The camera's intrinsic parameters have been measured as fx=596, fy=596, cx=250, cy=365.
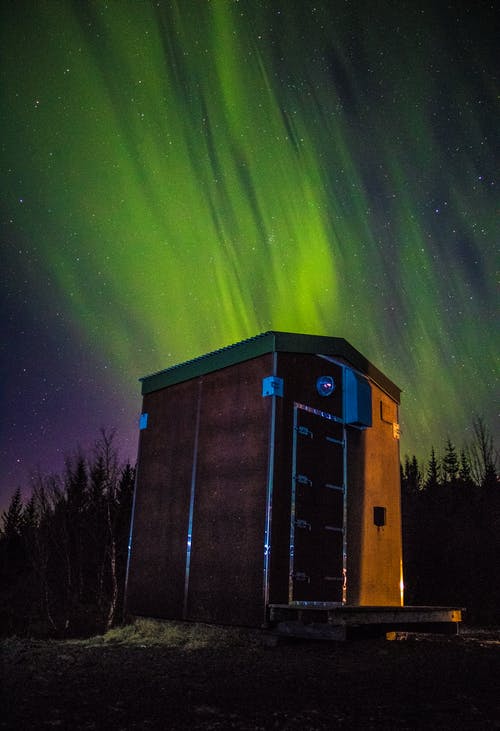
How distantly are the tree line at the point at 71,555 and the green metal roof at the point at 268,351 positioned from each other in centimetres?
421

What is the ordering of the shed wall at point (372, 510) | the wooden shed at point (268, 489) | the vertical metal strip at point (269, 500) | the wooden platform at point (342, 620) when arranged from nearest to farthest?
the wooden platform at point (342, 620)
the vertical metal strip at point (269, 500)
the wooden shed at point (268, 489)
the shed wall at point (372, 510)

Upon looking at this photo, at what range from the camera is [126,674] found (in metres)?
5.00

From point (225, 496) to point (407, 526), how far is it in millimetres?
15332

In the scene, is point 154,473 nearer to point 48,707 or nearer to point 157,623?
point 157,623

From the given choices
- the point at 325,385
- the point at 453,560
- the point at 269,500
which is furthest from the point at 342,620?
the point at 453,560

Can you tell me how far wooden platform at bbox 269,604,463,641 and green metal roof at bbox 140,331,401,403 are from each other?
351 centimetres

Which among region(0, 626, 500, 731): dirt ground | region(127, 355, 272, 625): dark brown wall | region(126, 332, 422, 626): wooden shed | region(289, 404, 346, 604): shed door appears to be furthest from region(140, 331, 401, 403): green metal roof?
region(0, 626, 500, 731): dirt ground

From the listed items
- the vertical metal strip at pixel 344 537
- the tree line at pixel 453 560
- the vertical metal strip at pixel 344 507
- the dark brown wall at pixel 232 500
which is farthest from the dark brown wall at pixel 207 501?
the tree line at pixel 453 560

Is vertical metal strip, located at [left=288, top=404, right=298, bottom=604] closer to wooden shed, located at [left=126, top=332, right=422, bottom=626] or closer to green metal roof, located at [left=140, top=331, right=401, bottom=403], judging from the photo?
wooden shed, located at [left=126, top=332, right=422, bottom=626]

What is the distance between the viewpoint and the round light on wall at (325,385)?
8.95 meters

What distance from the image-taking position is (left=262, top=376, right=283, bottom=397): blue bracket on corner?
27.6 ft

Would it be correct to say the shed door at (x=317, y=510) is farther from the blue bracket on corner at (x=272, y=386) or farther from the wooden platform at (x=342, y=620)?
the wooden platform at (x=342, y=620)

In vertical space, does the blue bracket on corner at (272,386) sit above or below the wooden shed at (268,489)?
above

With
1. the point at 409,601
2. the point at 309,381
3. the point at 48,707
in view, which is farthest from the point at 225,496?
the point at 409,601
